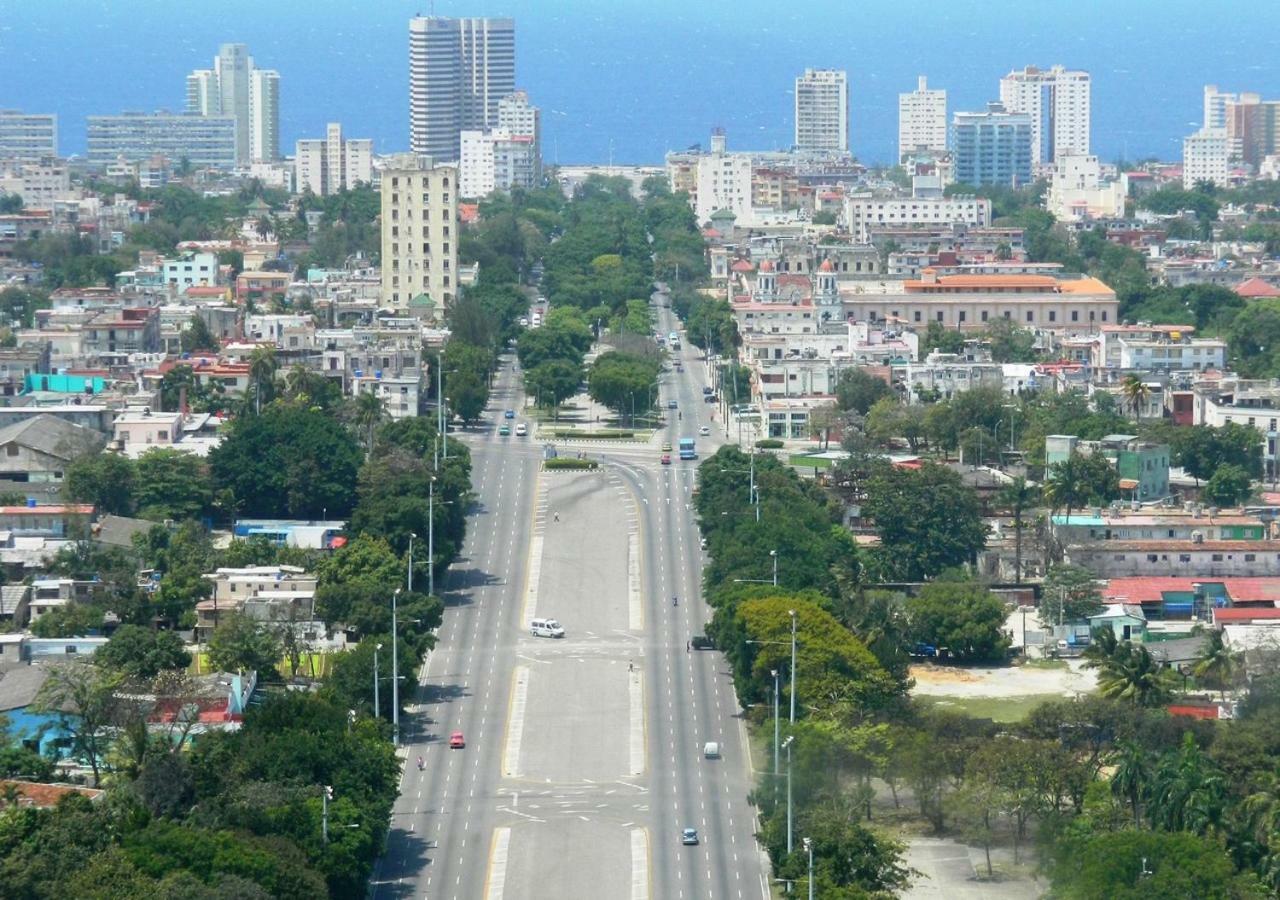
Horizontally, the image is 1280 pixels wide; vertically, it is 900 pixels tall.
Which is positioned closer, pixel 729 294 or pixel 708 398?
pixel 708 398

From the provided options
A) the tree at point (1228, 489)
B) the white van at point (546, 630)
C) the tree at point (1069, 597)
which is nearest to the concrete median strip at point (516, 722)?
the white van at point (546, 630)

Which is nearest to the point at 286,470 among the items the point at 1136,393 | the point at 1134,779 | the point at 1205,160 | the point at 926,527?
the point at 926,527

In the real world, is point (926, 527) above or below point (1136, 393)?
below

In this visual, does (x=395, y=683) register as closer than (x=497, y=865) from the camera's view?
No

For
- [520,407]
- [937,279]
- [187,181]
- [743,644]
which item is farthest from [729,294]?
[187,181]

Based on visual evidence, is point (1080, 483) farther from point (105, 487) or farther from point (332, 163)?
point (332, 163)

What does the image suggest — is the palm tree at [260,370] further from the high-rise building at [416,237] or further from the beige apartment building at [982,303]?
the beige apartment building at [982,303]

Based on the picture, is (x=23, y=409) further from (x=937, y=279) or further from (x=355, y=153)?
(x=355, y=153)
